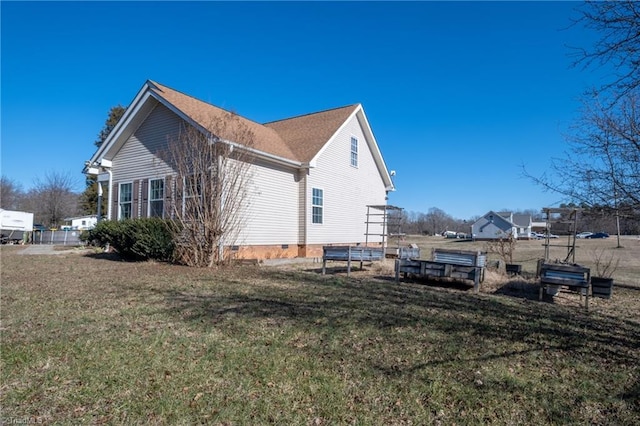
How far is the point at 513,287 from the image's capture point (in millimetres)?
8750

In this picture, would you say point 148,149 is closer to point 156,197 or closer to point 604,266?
point 156,197

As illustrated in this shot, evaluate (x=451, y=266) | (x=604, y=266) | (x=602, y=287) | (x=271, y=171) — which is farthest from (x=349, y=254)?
(x=604, y=266)

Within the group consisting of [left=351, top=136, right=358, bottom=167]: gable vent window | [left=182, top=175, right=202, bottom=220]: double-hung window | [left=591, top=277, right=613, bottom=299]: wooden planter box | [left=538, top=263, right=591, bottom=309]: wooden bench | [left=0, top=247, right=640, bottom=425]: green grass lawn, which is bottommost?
[left=0, top=247, right=640, bottom=425]: green grass lawn

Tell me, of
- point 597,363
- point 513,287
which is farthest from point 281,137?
point 597,363

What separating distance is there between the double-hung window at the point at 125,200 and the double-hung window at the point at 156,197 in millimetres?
1389

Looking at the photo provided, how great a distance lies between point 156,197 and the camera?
13.9m

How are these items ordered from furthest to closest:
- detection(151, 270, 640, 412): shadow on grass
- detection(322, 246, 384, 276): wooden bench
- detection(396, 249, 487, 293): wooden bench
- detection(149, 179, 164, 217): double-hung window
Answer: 1. detection(149, 179, 164, 217): double-hung window
2. detection(322, 246, 384, 276): wooden bench
3. detection(396, 249, 487, 293): wooden bench
4. detection(151, 270, 640, 412): shadow on grass

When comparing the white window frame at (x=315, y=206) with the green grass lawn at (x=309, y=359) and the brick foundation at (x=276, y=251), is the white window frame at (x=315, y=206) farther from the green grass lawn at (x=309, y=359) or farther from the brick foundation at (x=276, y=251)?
the green grass lawn at (x=309, y=359)

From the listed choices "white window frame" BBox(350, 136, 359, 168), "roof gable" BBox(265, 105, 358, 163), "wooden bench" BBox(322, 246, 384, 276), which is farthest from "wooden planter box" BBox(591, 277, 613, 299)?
"white window frame" BBox(350, 136, 359, 168)

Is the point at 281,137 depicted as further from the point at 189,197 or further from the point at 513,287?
the point at 513,287

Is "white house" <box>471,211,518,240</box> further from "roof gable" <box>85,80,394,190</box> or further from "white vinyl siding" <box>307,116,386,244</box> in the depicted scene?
"roof gable" <box>85,80,394,190</box>

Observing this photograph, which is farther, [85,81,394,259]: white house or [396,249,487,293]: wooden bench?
[85,81,394,259]: white house

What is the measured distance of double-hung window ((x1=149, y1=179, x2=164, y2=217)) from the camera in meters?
13.7

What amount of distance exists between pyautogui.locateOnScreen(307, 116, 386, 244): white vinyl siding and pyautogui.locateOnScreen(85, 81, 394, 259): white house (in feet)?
0.15
